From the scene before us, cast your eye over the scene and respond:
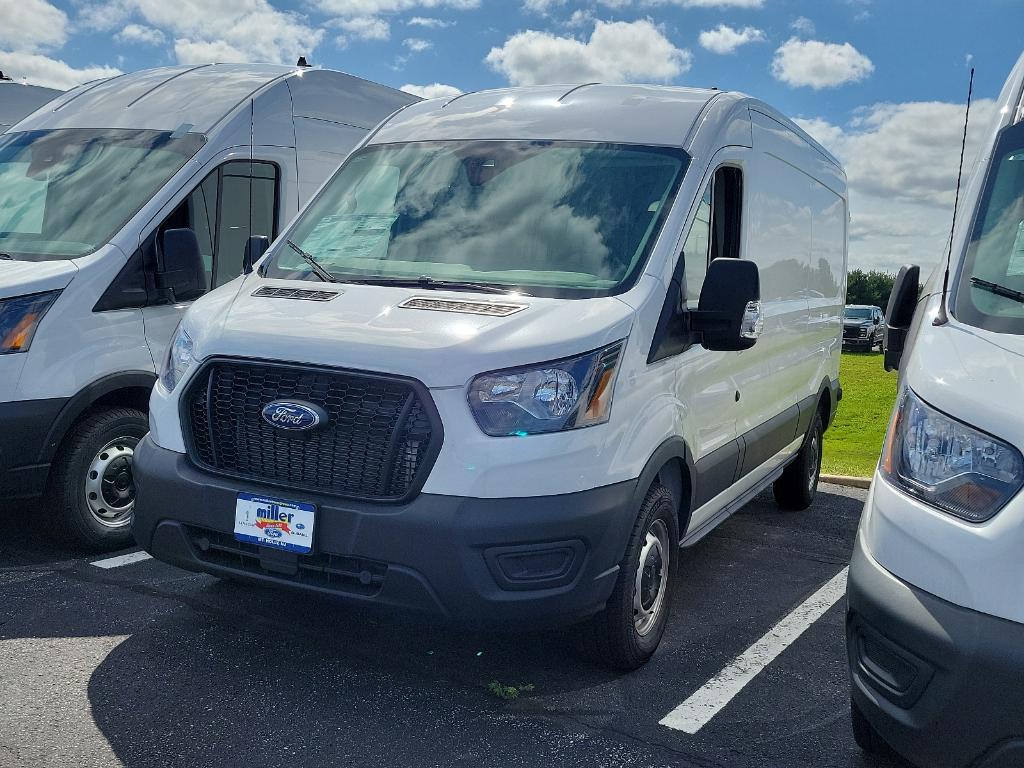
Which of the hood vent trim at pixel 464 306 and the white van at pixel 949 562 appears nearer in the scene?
the white van at pixel 949 562

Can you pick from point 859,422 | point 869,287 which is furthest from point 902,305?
point 869,287

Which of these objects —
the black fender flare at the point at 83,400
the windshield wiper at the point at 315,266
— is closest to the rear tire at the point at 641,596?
the windshield wiper at the point at 315,266

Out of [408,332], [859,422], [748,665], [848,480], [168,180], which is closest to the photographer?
[408,332]

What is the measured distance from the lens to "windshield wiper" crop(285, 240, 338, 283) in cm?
450

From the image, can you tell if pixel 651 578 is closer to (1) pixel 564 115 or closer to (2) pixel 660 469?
(2) pixel 660 469

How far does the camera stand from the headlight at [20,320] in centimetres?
506

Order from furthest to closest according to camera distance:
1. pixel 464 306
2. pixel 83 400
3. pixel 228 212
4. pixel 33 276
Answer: pixel 228 212 < pixel 83 400 < pixel 33 276 < pixel 464 306

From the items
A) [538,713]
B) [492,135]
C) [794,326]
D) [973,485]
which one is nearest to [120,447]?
[492,135]

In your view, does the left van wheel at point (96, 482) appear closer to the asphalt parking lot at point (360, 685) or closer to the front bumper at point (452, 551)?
the asphalt parking lot at point (360, 685)

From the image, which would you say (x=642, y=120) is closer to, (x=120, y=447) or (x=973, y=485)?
(x=973, y=485)

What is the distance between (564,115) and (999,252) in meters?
2.11

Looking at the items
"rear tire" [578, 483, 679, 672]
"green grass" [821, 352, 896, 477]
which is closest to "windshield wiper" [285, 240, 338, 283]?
"rear tire" [578, 483, 679, 672]

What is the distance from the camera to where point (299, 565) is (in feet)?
12.5

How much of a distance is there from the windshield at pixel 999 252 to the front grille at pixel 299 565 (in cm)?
207
